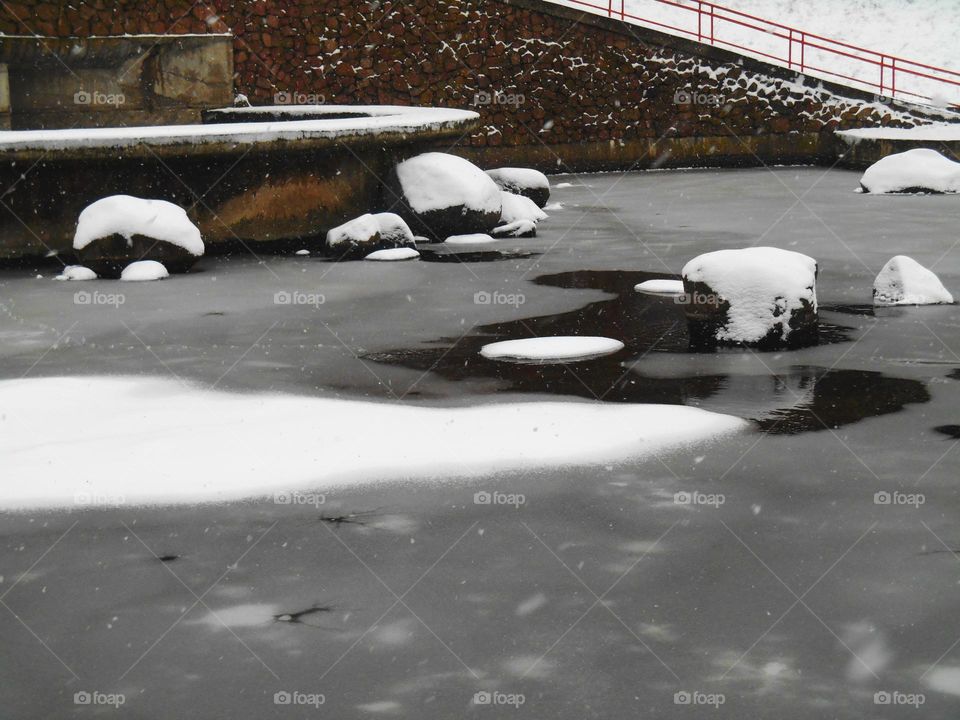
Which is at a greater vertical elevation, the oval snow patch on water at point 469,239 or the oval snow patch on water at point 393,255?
the oval snow patch on water at point 393,255

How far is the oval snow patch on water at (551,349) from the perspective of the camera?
23.4 feet

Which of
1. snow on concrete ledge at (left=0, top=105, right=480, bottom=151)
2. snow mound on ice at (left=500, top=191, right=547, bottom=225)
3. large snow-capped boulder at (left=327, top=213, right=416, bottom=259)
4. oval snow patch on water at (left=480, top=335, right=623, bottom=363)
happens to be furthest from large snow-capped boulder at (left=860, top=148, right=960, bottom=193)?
oval snow patch on water at (left=480, top=335, right=623, bottom=363)

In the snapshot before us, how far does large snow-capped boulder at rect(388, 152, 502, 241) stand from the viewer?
484 inches

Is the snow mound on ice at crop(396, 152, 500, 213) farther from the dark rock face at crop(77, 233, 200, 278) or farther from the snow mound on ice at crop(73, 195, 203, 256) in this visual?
the dark rock face at crop(77, 233, 200, 278)

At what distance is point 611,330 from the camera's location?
7.94 meters

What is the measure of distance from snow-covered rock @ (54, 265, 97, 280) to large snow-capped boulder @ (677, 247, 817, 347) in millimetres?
4808

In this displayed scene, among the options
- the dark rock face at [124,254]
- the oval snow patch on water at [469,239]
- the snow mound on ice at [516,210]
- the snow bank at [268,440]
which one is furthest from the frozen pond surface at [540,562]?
the snow mound on ice at [516,210]

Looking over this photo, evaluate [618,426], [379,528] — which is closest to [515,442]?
[618,426]

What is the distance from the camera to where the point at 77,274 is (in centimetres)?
1011

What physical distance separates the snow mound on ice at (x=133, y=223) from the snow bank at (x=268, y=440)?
3.88m

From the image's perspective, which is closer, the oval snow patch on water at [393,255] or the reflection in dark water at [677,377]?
the reflection in dark water at [677,377]

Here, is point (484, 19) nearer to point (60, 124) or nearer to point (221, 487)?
point (60, 124)

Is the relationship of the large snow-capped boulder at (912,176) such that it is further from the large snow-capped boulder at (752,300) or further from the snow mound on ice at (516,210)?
the large snow-capped boulder at (752,300)

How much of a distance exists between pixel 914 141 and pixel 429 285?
1210 cm
